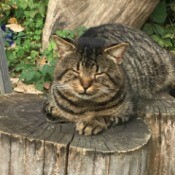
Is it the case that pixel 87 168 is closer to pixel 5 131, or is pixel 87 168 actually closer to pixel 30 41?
pixel 5 131

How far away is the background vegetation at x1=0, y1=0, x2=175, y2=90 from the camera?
18.6 ft

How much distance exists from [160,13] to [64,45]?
3386 millimetres

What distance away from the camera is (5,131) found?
121 inches

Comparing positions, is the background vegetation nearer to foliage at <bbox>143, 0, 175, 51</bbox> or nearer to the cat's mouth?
foliage at <bbox>143, 0, 175, 51</bbox>

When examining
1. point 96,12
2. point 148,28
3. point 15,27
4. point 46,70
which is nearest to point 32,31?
point 15,27

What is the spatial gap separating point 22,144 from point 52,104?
0.48m

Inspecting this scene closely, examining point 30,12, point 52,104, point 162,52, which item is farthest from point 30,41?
point 52,104

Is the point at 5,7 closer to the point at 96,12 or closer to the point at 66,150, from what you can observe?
the point at 96,12

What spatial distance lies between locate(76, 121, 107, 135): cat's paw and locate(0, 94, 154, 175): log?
31 mm

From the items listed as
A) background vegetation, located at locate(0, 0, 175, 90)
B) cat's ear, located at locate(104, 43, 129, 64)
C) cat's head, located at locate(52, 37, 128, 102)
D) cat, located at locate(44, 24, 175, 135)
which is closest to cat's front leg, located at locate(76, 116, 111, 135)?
cat, located at locate(44, 24, 175, 135)

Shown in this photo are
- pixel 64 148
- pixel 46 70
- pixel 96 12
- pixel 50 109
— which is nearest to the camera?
pixel 64 148

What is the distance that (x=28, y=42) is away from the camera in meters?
6.03

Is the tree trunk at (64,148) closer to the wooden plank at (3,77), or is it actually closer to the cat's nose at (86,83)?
the cat's nose at (86,83)

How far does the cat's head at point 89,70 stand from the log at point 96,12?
249 cm
